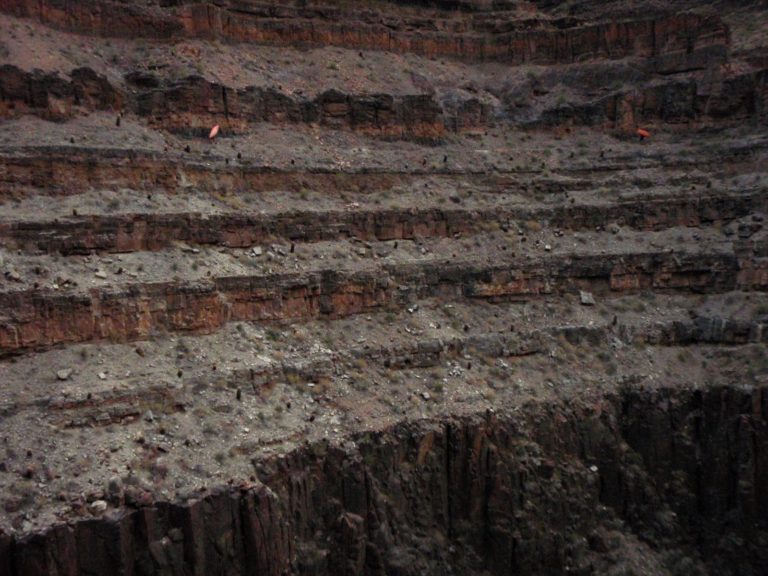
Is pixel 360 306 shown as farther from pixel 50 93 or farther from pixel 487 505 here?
pixel 50 93

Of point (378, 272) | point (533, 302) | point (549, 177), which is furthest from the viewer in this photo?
point (549, 177)

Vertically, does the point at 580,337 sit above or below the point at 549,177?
below

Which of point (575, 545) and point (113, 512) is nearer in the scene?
point (113, 512)

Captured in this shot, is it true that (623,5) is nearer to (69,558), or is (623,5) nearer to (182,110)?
(182,110)

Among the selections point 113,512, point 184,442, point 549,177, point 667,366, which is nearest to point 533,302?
point 667,366

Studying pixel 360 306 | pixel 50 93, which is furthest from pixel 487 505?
pixel 50 93

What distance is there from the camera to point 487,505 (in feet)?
89.7

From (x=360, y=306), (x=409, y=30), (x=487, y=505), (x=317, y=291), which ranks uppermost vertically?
(x=409, y=30)

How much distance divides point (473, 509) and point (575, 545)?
4.14 metres

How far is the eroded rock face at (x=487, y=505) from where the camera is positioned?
2128 centimetres

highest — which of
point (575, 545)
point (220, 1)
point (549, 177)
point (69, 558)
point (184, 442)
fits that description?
point (220, 1)

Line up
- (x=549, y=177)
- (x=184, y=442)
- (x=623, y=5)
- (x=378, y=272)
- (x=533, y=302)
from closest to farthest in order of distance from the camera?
(x=184, y=442)
(x=378, y=272)
(x=533, y=302)
(x=549, y=177)
(x=623, y=5)

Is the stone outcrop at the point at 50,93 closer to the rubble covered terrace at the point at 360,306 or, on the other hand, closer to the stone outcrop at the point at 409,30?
the rubble covered terrace at the point at 360,306

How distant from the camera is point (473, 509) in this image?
1076 inches
